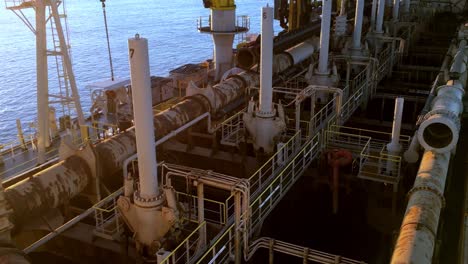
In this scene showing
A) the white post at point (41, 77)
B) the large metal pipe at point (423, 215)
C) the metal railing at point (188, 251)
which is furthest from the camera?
the white post at point (41, 77)

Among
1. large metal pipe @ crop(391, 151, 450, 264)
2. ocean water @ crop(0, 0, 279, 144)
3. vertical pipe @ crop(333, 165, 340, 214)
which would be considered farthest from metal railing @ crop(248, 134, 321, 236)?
ocean water @ crop(0, 0, 279, 144)

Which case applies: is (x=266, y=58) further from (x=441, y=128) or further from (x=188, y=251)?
(x=188, y=251)

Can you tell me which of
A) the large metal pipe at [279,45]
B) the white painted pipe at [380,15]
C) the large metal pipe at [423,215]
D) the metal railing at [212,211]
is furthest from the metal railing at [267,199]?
the white painted pipe at [380,15]

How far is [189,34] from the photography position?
66.6 metres

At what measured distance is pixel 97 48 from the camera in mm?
59688

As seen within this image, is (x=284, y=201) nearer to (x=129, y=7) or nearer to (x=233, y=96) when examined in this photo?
(x=233, y=96)

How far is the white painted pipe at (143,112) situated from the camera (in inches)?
364

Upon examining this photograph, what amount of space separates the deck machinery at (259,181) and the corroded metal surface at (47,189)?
31 mm

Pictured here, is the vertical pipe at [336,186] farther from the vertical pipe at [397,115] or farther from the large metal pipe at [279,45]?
the large metal pipe at [279,45]

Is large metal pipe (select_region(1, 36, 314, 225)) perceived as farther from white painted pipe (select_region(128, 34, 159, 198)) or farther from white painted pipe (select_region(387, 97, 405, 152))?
white painted pipe (select_region(387, 97, 405, 152))

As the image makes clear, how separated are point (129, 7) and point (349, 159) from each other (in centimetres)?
9362

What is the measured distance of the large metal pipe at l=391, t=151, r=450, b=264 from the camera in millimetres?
8211

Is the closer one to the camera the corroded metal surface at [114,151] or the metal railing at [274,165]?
the corroded metal surface at [114,151]

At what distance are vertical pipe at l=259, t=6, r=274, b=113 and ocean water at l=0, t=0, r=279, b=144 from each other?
86.7 ft
